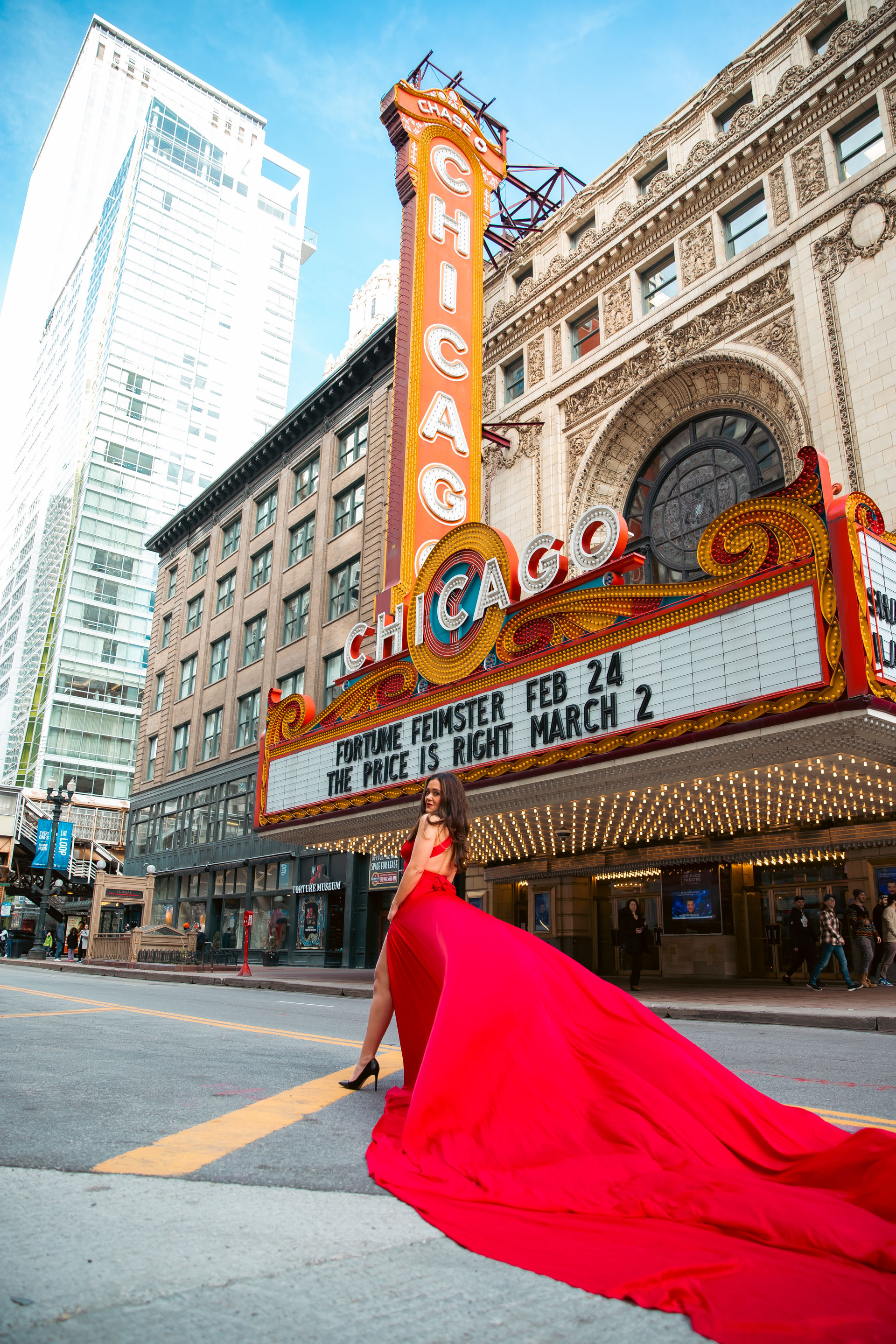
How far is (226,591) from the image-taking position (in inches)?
1554

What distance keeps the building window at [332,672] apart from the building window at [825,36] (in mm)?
20808

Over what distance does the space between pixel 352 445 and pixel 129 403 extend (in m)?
69.8

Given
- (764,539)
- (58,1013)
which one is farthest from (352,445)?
(58,1013)

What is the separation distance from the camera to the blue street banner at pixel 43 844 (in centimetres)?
4000

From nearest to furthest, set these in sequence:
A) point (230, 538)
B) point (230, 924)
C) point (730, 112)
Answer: point (730, 112) < point (230, 924) < point (230, 538)

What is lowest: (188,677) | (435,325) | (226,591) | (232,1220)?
(232,1220)

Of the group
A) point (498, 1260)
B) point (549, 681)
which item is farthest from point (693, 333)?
point (498, 1260)

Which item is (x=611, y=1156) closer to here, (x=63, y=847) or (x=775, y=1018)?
(x=775, y=1018)

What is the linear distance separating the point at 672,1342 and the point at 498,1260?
1.85 ft

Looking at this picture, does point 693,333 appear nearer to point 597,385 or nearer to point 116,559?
point 597,385

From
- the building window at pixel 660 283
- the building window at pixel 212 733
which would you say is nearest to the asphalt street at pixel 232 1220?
the building window at pixel 660 283

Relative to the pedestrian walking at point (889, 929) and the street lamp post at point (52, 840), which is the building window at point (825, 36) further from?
the street lamp post at point (52, 840)

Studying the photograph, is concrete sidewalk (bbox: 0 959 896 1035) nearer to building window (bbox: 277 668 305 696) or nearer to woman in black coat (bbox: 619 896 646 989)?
woman in black coat (bbox: 619 896 646 989)

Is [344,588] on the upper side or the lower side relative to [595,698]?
upper
